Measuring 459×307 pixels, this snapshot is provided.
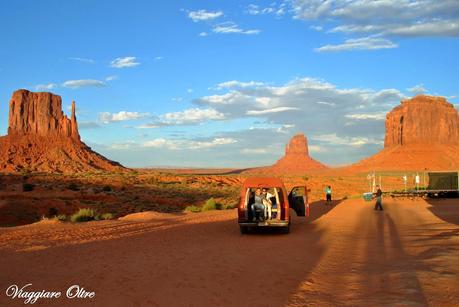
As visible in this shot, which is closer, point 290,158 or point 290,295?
point 290,295

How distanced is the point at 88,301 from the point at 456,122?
138613mm

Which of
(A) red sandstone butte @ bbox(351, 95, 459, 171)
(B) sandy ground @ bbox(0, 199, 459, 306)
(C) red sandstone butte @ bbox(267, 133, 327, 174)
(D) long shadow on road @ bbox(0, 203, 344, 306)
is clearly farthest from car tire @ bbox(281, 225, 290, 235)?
(C) red sandstone butte @ bbox(267, 133, 327, 174)

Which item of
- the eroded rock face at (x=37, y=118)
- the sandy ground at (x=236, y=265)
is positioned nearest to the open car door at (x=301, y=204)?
the sandy ground at (x=236, y=265)

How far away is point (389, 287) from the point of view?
834 centimetres

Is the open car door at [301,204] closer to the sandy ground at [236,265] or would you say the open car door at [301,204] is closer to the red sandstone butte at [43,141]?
the sandy ground at [236,265]

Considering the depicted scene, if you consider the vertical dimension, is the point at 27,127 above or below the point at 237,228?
above

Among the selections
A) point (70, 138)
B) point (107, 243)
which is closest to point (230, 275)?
point (107, 243)

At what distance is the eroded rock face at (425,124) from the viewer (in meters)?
128

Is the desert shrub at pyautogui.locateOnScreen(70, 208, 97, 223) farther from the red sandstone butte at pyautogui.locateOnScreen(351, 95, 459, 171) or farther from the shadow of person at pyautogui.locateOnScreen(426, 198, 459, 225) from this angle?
the red sandstone butte at pyautogui.locateOnScreen(351, 95, 459, 171)

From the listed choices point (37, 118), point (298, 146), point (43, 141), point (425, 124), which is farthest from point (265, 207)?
point (298, 146)

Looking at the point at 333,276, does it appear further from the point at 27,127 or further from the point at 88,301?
the point at 27,127

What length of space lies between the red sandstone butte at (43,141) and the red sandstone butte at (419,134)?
66.2m

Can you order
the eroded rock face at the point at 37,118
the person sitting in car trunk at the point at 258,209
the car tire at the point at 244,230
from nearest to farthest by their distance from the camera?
the person sitting in car trunk at the point at 258,209 < the car tire at the point at 244,230 < the eroded rock face at the point at 37,118

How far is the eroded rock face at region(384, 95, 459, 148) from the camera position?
12756cm
